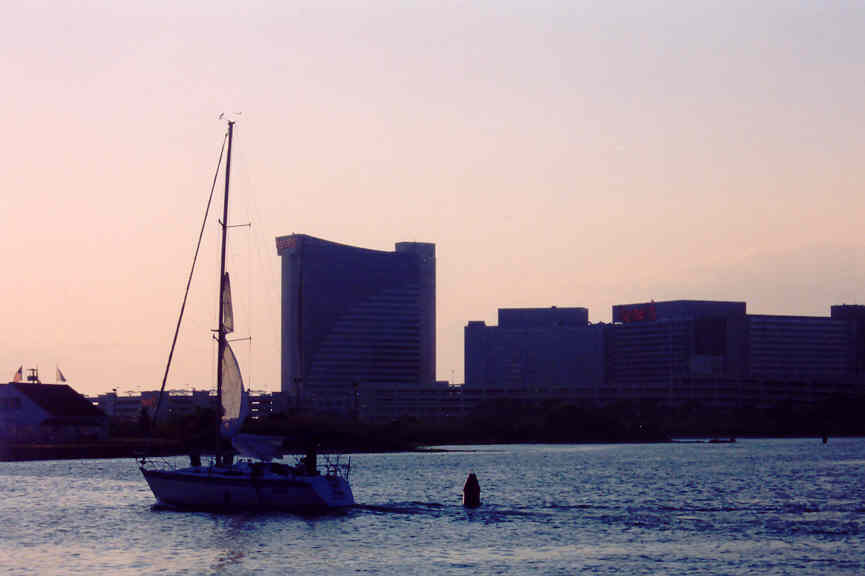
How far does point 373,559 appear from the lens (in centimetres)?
6806

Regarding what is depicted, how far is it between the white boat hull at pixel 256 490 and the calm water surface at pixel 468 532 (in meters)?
0.92

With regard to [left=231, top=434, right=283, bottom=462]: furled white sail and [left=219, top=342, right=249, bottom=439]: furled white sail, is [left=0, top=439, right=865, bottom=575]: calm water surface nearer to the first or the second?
[left=231, top=434, right=283, bottom=462]: furled white sail

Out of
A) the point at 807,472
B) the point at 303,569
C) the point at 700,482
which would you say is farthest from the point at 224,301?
the point at 807,472

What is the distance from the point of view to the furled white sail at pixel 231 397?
285ft

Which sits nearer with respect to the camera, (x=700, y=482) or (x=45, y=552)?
(x=45, y=552)

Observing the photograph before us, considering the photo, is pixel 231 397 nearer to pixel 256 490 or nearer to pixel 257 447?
pixel 257 447

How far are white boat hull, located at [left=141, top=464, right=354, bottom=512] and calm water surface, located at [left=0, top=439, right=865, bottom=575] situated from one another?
3.01ft

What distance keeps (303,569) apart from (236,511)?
22.0m

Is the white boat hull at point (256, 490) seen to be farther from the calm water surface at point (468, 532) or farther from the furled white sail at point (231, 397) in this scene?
the furled white sail at point (231, 397)

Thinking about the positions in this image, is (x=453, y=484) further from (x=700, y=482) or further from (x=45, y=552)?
(x=45, y=552)

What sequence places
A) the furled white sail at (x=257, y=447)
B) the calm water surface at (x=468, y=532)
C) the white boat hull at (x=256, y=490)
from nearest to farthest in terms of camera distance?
the calm water surface at (x=468, y=532) → the white boat hull at (x=256, y=490) → the furled white sail at (x=257, y=447)

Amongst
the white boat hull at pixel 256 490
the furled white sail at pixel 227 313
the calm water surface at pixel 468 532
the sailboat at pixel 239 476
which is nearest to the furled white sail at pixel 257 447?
the sailboat at pixel 239 476

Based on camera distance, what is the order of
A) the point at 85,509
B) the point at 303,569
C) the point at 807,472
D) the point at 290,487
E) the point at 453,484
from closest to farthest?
the point at 303,569
the point at 290,487
the point at 85,509
the point at 453,484
the point at 807,472

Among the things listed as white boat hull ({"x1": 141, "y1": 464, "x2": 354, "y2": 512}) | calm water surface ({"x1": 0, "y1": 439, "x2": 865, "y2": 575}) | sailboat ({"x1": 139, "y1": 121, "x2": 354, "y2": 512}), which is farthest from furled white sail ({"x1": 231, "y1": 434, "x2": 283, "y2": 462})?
calm water surface ({"x1": 0, "y1": 439, "x2": 865, "y2": 575})
